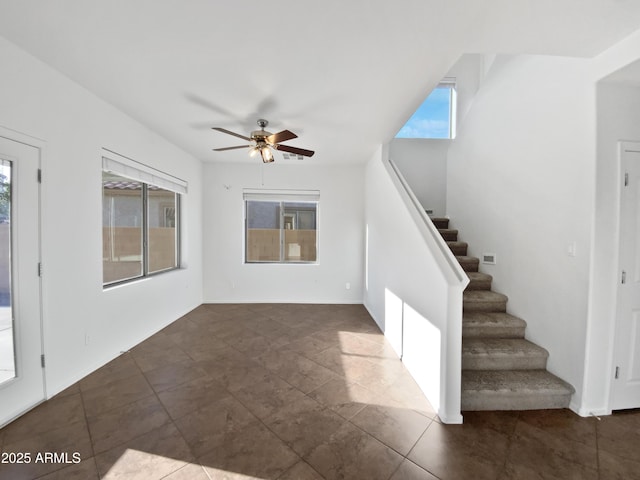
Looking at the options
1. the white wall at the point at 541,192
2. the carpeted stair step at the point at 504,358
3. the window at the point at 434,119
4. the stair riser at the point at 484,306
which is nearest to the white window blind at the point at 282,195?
the window at the point at 434,119

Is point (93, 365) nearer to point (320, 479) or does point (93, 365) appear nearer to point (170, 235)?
point (170, 235)

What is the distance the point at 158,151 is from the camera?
3383mm

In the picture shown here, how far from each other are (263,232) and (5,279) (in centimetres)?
344

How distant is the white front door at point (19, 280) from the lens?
1804mm

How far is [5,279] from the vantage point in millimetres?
1814

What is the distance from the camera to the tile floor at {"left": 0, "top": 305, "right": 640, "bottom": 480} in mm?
1465

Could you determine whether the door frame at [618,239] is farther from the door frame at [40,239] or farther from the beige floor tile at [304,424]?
the door frame at [40,239]

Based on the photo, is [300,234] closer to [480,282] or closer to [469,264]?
[469,264]

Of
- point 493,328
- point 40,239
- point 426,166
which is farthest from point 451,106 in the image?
point 40,239

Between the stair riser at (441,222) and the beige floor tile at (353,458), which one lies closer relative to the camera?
the beige floor tile at (353,458)

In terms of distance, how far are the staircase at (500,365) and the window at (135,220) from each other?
384 centimetres

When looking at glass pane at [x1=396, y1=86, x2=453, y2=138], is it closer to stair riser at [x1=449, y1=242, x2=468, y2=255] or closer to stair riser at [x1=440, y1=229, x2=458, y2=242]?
stair riser at [x1=440, y1=229, x2=458, y2=242]

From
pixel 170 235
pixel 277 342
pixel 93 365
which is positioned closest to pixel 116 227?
pixel 170 235

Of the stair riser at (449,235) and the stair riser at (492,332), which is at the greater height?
the stair riser at (449,235)
